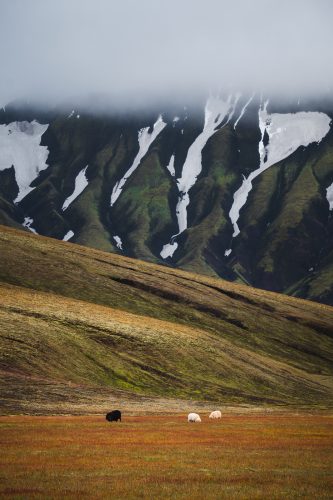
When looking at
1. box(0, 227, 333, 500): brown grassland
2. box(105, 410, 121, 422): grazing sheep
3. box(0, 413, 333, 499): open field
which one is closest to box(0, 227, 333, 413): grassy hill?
box(0, 227, 333, 500): brown grassland

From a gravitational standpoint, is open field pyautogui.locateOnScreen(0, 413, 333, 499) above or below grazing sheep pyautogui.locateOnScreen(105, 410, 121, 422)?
above

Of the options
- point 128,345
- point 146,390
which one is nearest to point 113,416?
point 146,390

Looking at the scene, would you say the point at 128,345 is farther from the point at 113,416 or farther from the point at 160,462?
the point at 160,462

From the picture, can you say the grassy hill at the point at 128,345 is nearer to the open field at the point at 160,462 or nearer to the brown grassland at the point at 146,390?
the brown grassland at the point at 146,390

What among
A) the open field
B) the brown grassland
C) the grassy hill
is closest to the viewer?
the open field

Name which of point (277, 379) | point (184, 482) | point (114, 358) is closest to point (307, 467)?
point (184, 482)

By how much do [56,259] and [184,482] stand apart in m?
164

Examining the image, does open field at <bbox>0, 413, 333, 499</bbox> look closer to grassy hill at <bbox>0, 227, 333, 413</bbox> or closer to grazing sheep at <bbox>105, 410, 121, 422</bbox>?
grazing sheep at <bbox>105, 410, 121, 422</bbox>

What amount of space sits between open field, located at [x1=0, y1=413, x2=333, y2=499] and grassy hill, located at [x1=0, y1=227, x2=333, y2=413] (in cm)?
2608

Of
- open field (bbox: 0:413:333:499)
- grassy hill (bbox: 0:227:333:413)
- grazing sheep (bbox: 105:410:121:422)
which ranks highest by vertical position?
open field (bbox: 0:413:333:499)

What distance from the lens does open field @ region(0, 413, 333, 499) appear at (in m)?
30.2

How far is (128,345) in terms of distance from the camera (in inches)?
5217

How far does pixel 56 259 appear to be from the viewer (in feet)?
632

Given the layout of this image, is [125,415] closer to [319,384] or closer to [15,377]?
[15,377]
